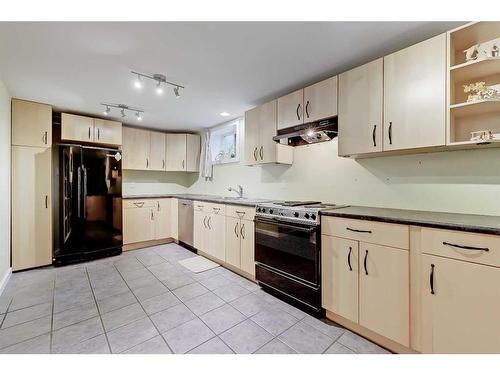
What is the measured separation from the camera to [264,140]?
2910mm

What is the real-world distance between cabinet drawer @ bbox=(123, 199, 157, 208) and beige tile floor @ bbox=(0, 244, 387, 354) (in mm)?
1265

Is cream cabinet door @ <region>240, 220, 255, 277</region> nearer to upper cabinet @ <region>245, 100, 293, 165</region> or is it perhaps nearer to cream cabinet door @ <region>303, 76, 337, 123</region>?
upper cabinet @ <region>245, 100, 293, 165</region>

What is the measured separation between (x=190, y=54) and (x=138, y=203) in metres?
2.91

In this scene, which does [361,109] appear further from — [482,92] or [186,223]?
[186,223]

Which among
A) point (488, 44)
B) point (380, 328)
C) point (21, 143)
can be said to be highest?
point (488, 44)

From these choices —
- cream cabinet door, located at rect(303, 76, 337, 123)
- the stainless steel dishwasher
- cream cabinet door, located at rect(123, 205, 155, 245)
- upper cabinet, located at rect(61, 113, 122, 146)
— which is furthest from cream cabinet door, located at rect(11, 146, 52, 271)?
cream cabinet door, located at rect(303, 76, 337, 123)

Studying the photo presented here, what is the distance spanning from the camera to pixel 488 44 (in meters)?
1.41

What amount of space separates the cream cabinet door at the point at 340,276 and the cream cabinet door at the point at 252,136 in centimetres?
150

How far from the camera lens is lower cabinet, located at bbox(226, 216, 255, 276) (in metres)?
2.71

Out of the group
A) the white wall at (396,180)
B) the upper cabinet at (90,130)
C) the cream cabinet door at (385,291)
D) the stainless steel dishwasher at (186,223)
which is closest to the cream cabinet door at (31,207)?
the upper cabinet at (90,130)
